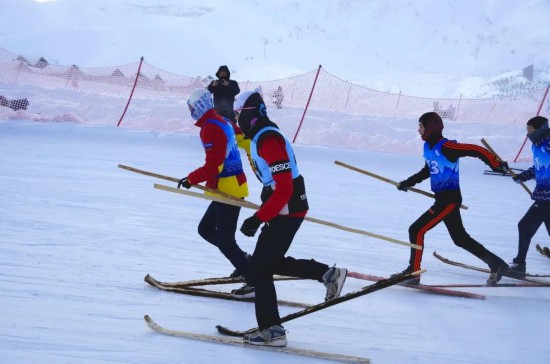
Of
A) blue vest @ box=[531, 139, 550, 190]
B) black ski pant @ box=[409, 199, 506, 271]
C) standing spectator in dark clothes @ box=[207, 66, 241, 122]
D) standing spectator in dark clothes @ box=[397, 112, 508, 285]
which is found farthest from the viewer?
standing spectator in dark clothes @ box=[207, 66, 241, 122]

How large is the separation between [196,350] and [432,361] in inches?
51.4

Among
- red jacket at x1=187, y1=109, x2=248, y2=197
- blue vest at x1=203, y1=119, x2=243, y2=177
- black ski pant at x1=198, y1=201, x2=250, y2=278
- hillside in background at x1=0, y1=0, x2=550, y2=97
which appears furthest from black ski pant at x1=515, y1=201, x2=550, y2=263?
hillside in background at x1=0, y1=0, x2=550, y2=97

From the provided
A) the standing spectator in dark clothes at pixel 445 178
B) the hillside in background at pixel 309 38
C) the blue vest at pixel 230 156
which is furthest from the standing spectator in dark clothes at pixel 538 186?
the hillside in background at pixel 309 38

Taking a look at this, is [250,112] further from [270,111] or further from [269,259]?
[270,111]

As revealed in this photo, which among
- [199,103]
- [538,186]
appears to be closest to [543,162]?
[538,186]

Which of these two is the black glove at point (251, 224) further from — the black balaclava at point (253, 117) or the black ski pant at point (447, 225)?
the black ski pant at point (447, 225)

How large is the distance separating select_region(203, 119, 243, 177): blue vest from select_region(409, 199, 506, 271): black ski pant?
5.52 ft

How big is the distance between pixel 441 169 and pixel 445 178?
A: 3.1 inches

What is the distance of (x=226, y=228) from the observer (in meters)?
5.42

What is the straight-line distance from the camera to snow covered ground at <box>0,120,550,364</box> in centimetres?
452

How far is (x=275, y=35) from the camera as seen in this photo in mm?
105312

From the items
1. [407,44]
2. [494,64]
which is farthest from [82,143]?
[407,44]

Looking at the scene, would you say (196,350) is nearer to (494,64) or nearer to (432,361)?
(432,361)

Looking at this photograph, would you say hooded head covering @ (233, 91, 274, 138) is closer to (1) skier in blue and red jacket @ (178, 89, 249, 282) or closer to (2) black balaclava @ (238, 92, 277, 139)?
(2) black balaclava @ (238, 92, 277, 139)
